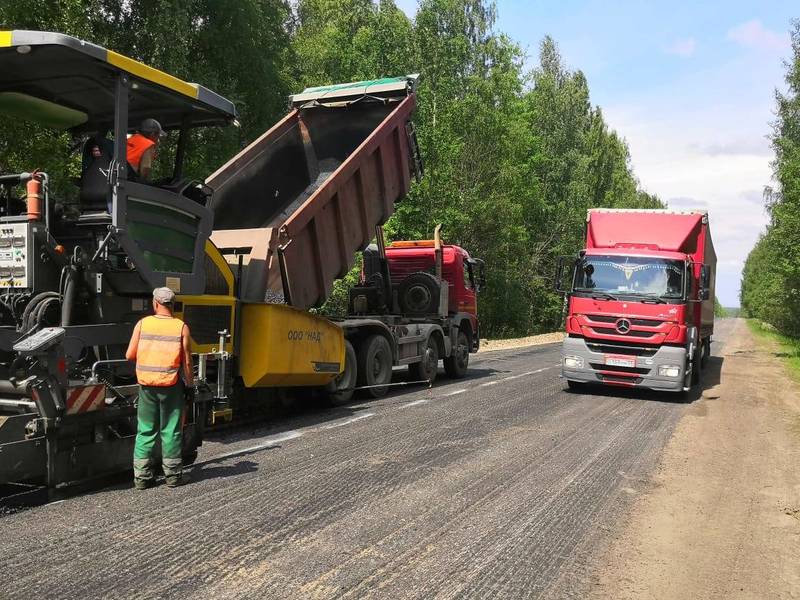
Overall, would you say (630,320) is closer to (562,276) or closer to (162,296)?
(562,276)

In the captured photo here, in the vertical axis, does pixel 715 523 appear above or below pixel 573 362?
below

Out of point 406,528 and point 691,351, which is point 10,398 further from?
point 691,351

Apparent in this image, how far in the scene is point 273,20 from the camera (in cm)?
1978

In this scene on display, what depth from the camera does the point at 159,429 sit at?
5094 mm

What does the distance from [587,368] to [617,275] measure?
5.20ft

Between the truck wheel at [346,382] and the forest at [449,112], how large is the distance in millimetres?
4138

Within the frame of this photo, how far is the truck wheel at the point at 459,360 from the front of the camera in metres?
12.7

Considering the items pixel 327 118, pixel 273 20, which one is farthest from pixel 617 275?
pixel 273 20

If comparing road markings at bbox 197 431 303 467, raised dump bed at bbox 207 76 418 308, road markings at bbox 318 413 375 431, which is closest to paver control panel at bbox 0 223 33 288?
road markings at bbox 197 431 303 467

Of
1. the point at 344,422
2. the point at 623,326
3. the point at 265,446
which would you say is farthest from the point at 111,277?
the point at 623,326

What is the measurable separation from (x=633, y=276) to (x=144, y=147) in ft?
25.8

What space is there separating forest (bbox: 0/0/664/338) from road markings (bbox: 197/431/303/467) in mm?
4125

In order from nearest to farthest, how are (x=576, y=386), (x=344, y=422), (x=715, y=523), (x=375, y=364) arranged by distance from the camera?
(x=715, y=523)
(x=344, y=422)
(x=375, y=364)
(x=576, y=386)

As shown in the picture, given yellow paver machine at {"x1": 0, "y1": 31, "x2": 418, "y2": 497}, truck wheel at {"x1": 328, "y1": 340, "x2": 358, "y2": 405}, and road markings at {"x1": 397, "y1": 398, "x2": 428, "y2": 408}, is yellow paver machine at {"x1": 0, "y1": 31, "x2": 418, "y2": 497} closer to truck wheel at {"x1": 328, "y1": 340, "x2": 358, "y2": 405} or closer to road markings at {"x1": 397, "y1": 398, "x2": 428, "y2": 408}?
truck wheel at {"x1": 328, "y1": 340, "x2": 358, "y2": 405}
